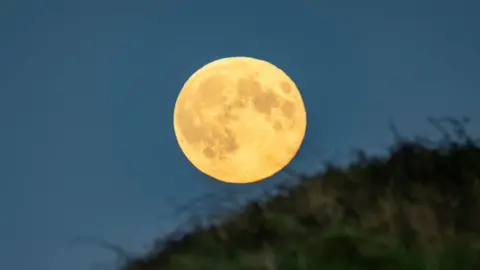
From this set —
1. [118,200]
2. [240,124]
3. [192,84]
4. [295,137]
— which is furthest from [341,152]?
[118,200]

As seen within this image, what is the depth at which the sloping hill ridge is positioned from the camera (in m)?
1.87

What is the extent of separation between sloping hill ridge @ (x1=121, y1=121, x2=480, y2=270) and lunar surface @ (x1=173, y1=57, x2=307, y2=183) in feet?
0.30

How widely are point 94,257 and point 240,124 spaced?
0.44m

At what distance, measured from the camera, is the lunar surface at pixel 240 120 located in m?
2.11

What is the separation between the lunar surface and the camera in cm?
211

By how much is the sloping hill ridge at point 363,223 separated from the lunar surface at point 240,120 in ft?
0.30

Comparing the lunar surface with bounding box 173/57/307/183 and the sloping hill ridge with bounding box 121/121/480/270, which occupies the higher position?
the lunar surface with bounding box 173/57/307/183

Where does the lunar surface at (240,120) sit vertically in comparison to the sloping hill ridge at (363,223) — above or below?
above

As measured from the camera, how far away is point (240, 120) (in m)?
2.14

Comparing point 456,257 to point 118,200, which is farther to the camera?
point 118,200

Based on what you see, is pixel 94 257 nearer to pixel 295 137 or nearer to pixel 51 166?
pixel 51 166

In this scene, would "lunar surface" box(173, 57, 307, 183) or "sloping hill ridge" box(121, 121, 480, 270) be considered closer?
"sloping hill ridge" box(121, 121, 480, 270)

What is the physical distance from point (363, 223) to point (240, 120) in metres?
0.38

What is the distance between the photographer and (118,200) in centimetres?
212
